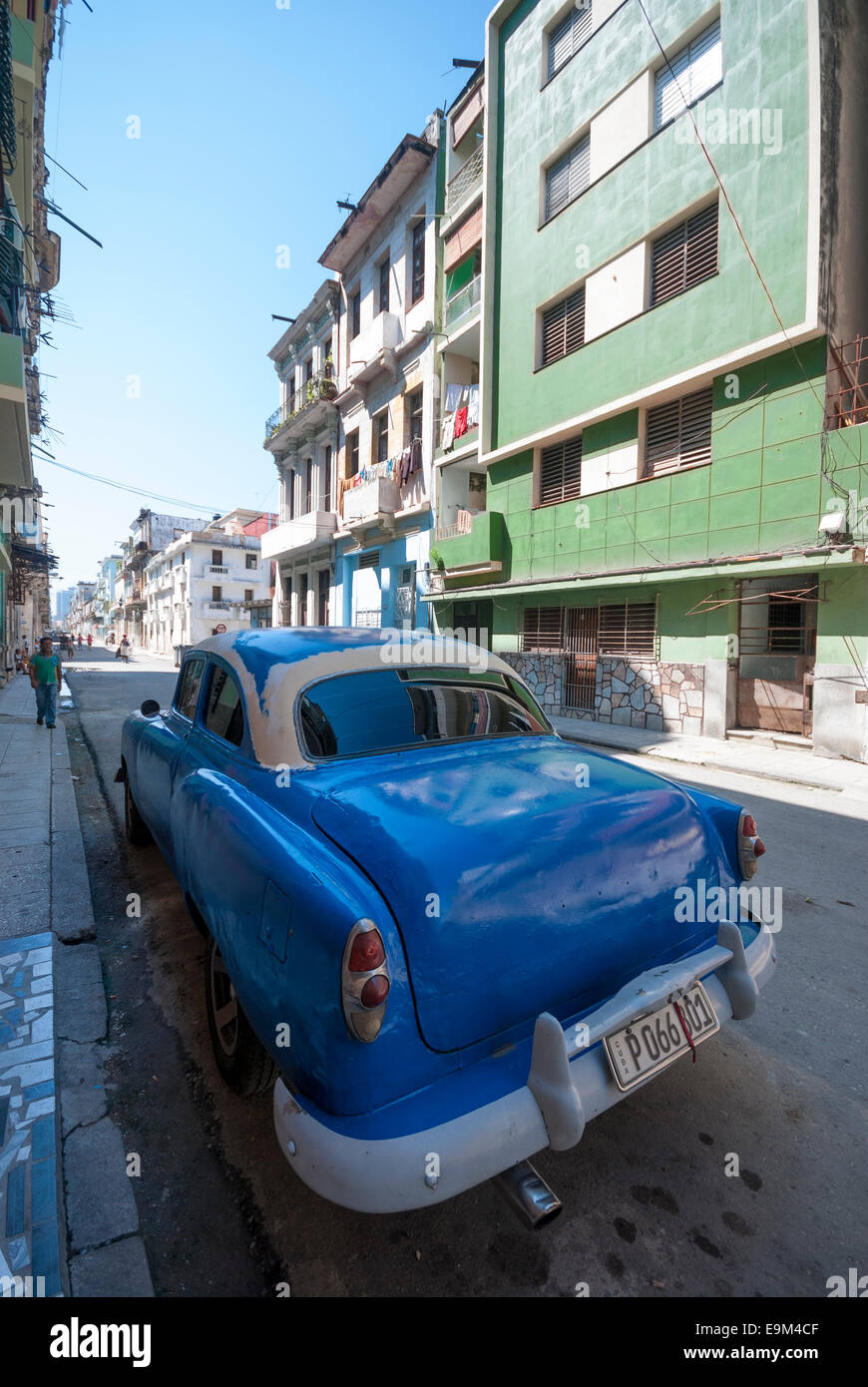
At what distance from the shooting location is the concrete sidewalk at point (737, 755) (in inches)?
324

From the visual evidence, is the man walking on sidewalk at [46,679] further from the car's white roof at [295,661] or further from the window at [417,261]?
the window at [417,261]

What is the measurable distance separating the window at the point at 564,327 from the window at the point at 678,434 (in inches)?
121

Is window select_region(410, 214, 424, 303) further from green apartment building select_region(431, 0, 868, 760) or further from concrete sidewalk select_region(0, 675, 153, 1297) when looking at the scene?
concrete sidewalk select_region(0, 675, 153, 1297)

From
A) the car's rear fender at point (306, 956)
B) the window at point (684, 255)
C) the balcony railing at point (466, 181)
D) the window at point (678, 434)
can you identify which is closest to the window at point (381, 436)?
the balcony railing at point (466, 181)

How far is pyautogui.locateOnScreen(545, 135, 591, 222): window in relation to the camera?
14.2 metres

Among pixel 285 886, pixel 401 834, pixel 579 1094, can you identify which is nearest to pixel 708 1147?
pixel 579 1094

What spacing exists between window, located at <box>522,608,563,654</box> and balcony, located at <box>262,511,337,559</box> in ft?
32.6

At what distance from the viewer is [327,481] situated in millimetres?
24531

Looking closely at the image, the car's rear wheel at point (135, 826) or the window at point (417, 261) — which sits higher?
the window at point (417, 261)

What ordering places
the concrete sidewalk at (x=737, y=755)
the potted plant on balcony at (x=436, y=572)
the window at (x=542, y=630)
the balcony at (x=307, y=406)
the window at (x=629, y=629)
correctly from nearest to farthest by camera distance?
the concrete sidewalk at (x=737, y=755), the window at (x=629, y=629), the window at (x=542, y=630), the potted plant on balcony at (x=436, y=572), the balcony at (x=307, y=406)

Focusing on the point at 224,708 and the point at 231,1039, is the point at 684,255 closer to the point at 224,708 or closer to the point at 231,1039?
the point at 224,708

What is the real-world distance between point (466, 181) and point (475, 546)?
10605 millimetres

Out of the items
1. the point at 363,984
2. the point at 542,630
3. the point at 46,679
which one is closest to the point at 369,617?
the point at 542,630
